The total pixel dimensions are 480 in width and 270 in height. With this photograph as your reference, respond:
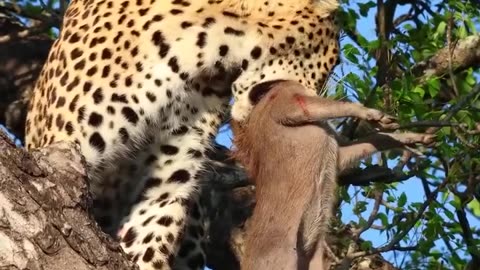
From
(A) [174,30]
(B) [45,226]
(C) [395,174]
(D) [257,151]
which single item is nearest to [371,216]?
(C) [395,174]

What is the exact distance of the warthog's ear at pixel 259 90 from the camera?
6008 mm

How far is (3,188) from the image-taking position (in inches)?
156

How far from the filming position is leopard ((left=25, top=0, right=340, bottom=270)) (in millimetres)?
5938

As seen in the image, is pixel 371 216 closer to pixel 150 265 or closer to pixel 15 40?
pixel 150 265

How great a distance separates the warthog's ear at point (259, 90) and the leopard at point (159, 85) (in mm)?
31

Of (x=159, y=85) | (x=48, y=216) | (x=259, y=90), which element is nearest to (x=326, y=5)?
(x=259, y=90)

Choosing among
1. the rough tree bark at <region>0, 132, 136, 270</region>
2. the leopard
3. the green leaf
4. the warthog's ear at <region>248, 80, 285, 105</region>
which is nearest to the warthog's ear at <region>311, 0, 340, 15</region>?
the leopard

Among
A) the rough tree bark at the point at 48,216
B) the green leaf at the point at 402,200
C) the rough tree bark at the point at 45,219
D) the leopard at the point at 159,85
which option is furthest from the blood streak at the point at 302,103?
the rough tree bark at the point at 45,219

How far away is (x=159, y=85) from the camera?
5945mm

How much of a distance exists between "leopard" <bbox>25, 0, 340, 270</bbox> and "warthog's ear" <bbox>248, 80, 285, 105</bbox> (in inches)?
1.2

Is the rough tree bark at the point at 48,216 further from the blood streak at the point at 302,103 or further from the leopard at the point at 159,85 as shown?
the leopard at the point at 159,85

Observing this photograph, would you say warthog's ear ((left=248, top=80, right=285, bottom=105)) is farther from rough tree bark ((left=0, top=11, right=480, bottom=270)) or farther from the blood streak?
rough tree bark ((left=0, top=11, right=480, bottom=270))

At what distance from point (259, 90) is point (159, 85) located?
447mm

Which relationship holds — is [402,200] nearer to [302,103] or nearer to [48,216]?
[302,103]
